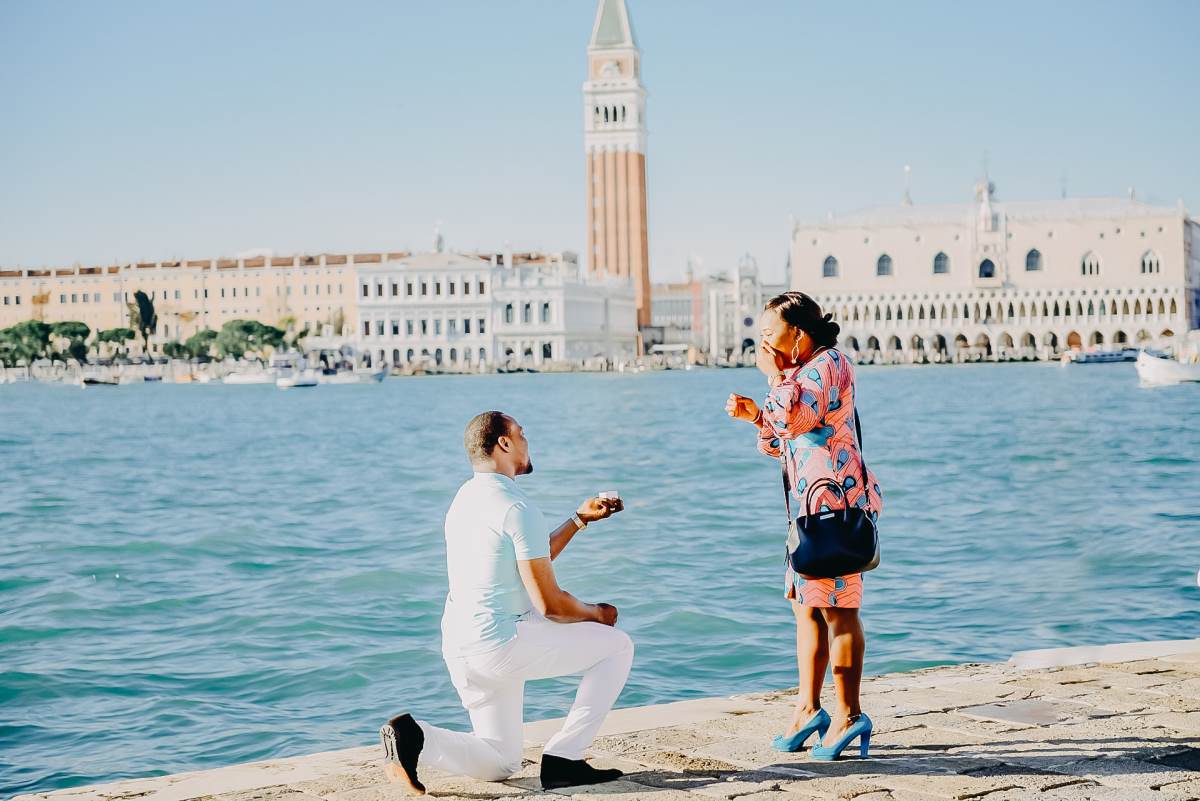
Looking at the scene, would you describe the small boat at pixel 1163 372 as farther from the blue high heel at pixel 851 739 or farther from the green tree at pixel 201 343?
the green tree at pixel 201 343

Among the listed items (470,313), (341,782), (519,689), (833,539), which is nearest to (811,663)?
(833,539)

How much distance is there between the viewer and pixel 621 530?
14.6 meters

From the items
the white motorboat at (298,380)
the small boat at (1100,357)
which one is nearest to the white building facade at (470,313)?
the white motorboat at (298,380)

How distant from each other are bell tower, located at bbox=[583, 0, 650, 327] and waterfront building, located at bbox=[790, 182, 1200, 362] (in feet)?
33.8

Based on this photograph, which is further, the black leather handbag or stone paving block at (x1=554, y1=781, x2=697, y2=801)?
the black leather handbag

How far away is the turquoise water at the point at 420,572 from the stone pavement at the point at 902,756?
7.84 ft

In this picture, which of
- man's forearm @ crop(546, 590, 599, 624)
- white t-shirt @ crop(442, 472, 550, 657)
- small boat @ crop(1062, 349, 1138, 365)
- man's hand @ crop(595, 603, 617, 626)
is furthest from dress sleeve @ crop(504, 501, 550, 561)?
small boat @ crop(1062, 349, 1138, 365)

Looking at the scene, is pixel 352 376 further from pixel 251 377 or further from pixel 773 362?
pixel 773 362

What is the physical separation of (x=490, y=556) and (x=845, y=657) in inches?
37.1

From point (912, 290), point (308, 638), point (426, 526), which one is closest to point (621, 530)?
point (426, 526)

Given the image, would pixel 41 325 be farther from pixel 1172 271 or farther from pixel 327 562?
pixel 327 562

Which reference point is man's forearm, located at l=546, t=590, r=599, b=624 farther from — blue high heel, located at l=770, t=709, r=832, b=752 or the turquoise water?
the turquoise water

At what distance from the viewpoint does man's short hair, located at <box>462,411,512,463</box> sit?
3695mm

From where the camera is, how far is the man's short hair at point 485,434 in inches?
145
